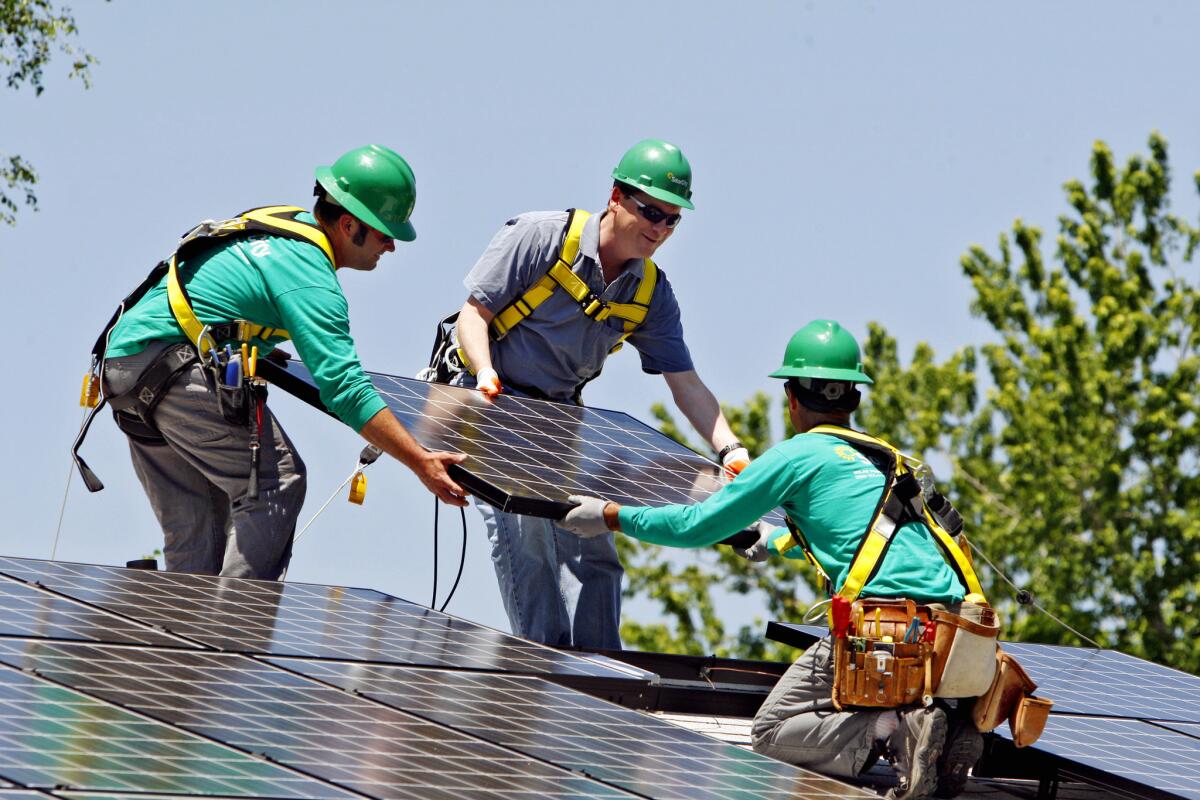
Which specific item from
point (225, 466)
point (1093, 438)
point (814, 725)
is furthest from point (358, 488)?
point (1093, 438)

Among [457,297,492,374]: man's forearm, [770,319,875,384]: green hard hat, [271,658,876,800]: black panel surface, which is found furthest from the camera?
[457,297,492,374]: man's forearm

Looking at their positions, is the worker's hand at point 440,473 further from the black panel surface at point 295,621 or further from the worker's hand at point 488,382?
the worker's hand at point 488,382

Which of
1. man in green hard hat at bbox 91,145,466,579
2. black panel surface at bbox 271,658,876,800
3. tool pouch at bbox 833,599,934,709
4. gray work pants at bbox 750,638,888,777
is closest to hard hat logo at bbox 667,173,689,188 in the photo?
man in green hard hat at bbox 91,145,466,579

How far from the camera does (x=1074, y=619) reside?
118 feet

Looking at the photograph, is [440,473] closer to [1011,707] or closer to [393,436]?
[393,436]

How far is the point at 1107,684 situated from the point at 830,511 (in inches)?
115

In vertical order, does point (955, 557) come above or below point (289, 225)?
below

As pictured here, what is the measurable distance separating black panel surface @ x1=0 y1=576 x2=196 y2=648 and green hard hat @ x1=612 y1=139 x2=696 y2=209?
384 centimetres

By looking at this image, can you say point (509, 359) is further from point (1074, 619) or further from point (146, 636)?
point (1074, 619)

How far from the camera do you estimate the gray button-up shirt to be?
9883 mm

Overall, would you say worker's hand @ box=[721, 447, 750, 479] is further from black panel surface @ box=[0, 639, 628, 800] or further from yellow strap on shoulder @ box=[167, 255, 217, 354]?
black panel surface @ box=[0, 639, 628, 800]

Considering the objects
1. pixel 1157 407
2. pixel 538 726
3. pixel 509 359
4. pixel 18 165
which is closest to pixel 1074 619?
pixel 1157 407

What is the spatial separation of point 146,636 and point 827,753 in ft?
8.32

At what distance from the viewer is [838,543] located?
761 centimetres
